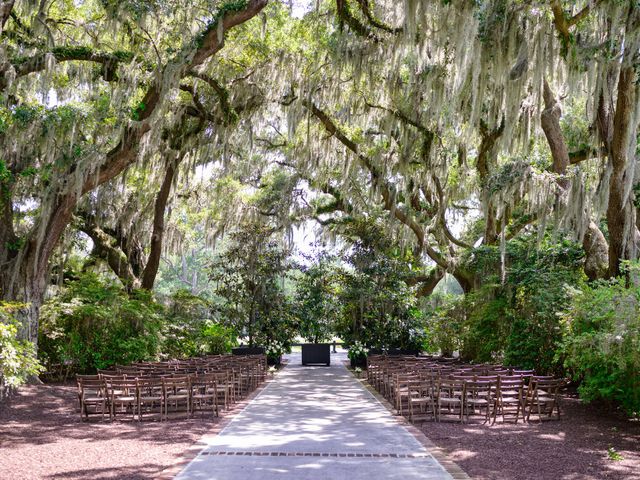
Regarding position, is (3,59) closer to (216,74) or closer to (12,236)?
(12,236)

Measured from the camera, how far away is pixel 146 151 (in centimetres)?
1504

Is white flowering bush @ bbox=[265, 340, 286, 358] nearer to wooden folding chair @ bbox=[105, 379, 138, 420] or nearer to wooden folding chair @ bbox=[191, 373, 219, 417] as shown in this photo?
wooden folding chair @ bbox=[191, 373, 219, 417]

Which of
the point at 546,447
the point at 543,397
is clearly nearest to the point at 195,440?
the point at 546,447

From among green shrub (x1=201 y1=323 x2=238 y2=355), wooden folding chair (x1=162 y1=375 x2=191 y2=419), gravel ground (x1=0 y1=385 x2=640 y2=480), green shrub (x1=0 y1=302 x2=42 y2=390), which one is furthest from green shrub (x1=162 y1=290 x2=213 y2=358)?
green shrub (x1=0 y1=302 x2=42 y2=390)

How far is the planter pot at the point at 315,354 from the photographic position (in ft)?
75.5

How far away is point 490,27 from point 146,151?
8657 millimetres

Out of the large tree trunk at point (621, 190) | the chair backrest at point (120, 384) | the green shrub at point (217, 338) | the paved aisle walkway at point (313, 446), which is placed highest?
the large tree trunk at point (621, 190)

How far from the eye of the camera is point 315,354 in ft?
75.9

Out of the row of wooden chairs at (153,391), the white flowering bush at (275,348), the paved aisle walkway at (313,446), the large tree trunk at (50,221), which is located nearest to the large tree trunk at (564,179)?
the paved aisle walkway at (313,446)

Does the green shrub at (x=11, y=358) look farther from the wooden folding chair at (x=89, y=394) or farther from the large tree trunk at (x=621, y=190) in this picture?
the large tree trunk at (x=621, y=190)

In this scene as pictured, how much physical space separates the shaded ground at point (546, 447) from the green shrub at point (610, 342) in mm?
591

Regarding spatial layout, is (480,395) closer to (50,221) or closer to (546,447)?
(546,447)

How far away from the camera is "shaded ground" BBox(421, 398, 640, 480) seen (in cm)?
615

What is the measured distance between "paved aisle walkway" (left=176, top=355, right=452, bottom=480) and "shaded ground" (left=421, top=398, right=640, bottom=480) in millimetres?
513
